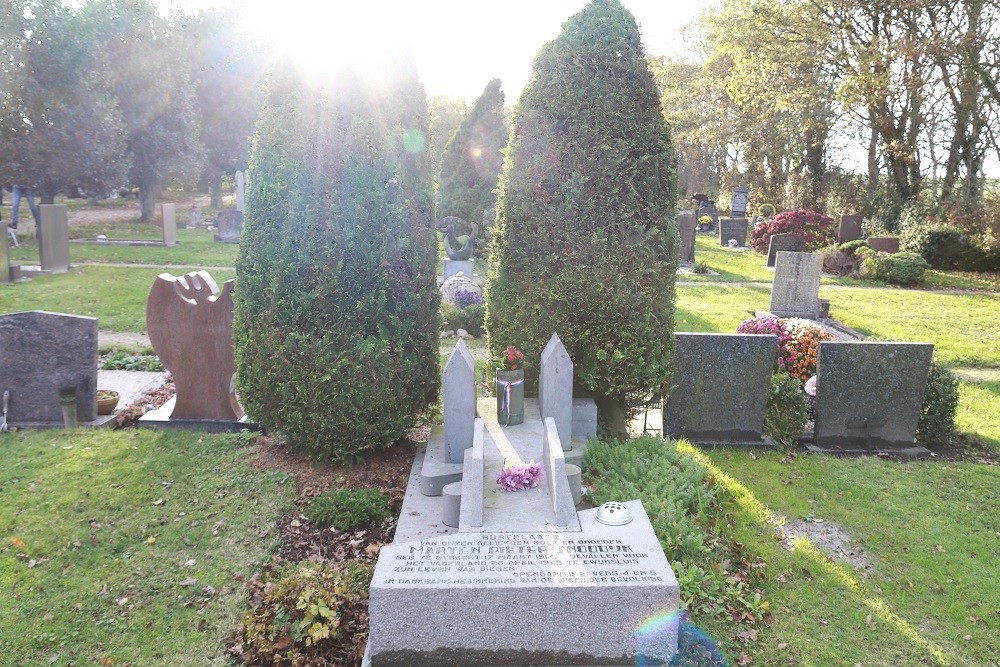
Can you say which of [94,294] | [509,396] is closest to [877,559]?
[509,396]

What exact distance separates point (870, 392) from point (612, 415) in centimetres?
294

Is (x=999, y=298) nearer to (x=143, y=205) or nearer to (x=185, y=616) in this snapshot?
(x=185, y=616)

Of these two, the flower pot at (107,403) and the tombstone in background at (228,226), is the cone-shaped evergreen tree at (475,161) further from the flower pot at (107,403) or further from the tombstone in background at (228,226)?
the flower pot at (107,403)

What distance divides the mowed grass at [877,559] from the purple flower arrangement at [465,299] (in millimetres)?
7275

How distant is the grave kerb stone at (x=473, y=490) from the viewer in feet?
15.4

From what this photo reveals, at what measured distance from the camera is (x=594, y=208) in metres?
6.88

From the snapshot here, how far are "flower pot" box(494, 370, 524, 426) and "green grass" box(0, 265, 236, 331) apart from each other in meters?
8.44

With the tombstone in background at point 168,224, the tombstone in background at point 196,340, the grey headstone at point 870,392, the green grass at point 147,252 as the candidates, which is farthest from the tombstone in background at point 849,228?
the tombstone in background at point 196,340

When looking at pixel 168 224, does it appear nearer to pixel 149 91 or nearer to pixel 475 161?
pixel 149 91

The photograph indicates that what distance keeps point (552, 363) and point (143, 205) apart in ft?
99.1

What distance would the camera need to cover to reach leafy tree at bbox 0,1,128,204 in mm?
24844

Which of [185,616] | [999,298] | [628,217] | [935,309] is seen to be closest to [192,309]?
[185,616]

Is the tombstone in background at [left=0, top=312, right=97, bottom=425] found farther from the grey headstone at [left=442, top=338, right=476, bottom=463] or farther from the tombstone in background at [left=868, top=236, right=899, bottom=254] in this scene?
the tombstone in background at [left=868, top=236, right=899, bottom=254]

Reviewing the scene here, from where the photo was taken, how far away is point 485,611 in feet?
12.7
